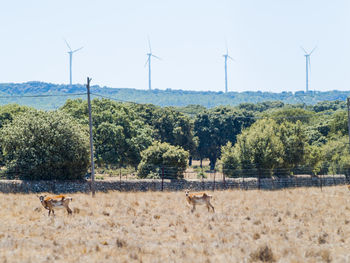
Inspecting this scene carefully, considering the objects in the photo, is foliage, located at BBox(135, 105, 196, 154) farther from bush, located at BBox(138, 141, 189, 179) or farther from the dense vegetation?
bush, located at BBox(138, 141, 189, 179)

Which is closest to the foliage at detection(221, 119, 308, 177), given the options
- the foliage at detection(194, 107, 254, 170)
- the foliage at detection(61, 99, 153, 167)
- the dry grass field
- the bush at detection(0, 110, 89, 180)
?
the foliage at detection(61, 99, 153, 167)

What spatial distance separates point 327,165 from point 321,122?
95.8 feet

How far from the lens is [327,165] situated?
61000mm

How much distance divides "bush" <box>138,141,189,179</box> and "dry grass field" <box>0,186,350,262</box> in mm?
13817

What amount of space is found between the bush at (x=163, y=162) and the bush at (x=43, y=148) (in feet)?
28.5

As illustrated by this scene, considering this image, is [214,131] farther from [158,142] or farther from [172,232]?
[172,232]

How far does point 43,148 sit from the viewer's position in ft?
117

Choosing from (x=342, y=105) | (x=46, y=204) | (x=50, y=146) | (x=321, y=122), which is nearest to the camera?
(x=46, y=204)

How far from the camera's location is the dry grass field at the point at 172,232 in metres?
14.7

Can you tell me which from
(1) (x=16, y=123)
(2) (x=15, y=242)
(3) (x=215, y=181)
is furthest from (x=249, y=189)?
(2) (x=15, y=242)

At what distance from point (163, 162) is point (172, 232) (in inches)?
982

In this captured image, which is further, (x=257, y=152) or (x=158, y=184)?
(x=257, y=152)

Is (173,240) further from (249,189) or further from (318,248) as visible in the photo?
(249,189)

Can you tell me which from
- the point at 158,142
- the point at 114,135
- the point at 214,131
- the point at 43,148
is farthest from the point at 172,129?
the point at 43,148
